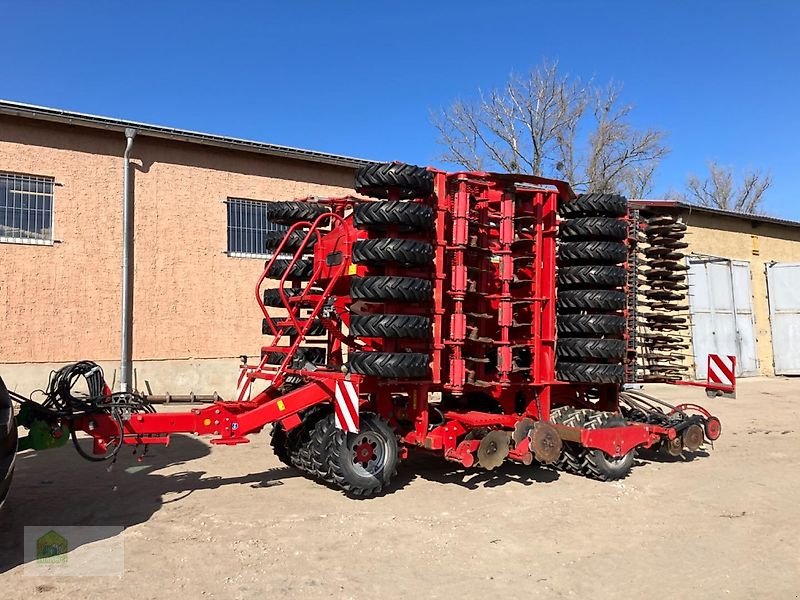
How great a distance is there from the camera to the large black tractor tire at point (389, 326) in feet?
20.8

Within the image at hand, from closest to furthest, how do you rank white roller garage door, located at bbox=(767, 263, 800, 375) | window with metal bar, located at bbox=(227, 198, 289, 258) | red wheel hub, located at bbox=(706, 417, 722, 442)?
red wheel hub, located at bbox=(706, 417, 722, 442) < window with metal bar, located at bbox=(227, 198, 289, 258) < white roller garage door, located at bbox=(767, 263, 800, 375)

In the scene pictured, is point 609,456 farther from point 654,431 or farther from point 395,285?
point 395,285

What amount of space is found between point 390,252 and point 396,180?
2.49 ft

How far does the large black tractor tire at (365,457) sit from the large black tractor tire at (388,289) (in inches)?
50.8

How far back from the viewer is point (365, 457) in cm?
672

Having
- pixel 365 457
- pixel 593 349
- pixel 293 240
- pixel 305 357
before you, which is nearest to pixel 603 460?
pixel 593 349

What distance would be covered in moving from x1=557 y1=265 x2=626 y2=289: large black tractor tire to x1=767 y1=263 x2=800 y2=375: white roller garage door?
1603 cm

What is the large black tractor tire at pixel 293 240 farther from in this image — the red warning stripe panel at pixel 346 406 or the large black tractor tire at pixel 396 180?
the red warning stripe panel at pixel 346 406

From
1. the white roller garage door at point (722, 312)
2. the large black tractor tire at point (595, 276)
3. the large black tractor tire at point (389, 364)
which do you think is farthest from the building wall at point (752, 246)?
the large black tractor tire at point (389, 364)

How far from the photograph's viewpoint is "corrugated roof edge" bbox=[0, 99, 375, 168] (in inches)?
470

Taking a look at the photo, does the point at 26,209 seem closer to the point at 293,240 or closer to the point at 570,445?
the point at 293,240

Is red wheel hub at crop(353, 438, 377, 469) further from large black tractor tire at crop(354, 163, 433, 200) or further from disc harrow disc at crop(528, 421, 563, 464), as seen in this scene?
large black tractor tire at crop(354, 163, 433, 200)

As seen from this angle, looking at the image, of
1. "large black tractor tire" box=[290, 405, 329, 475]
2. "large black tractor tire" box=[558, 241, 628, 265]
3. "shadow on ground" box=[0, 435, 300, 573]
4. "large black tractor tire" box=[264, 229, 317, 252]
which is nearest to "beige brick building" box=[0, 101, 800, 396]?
"shadow on ground" box=[0, 435, 300, 573]

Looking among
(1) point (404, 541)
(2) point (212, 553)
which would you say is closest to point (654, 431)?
(1) point (404, 541)
